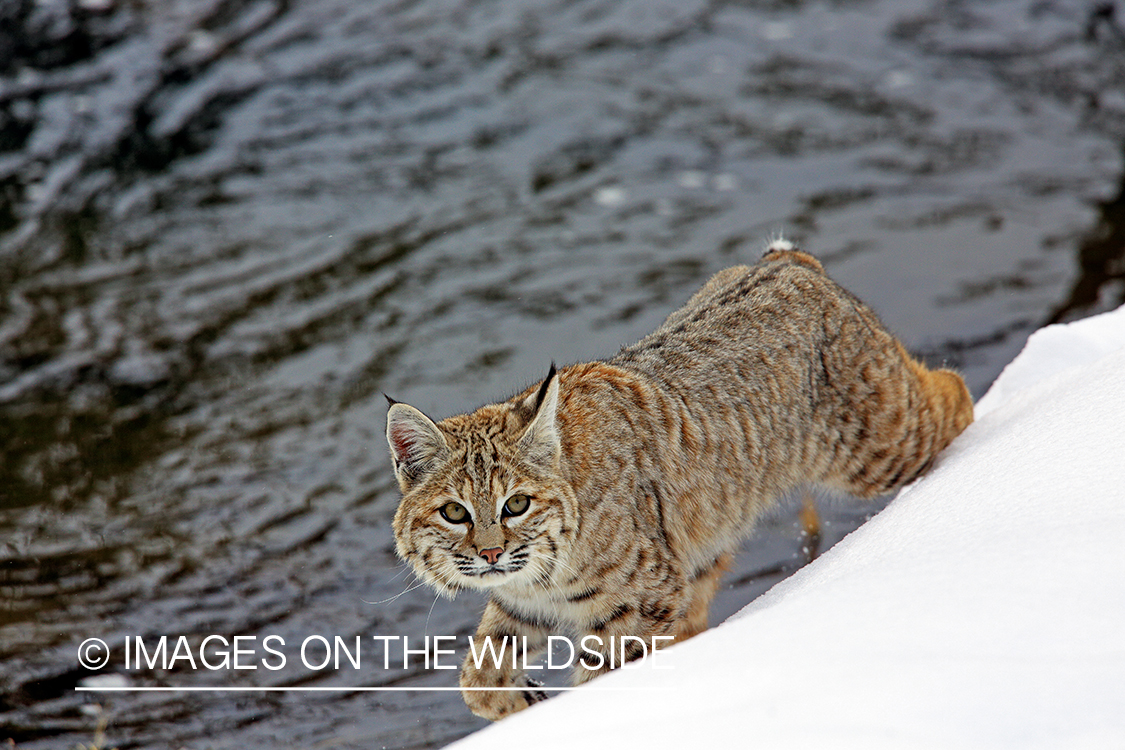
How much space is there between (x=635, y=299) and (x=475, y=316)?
131cm

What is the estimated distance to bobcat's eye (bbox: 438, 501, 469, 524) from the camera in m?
4.29

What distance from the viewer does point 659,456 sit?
15.5ft

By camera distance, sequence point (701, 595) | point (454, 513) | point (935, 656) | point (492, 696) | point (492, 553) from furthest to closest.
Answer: point (701, 595), point (492, 696), point (454, 513), point (492, 553), point (935, 656)

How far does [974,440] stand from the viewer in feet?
18.1

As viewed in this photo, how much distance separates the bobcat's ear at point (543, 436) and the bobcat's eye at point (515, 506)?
0.16 meters

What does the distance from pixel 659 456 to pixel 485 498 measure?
87 centimetres

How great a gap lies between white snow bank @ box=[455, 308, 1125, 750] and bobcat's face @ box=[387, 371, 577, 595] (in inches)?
35.4

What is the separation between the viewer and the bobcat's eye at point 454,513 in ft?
14.1

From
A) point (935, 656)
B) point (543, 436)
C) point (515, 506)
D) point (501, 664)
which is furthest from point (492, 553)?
point (935, 656)

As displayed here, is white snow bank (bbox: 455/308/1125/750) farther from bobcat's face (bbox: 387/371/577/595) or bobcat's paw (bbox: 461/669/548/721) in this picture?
bobcat's paw (bbox: 461/669/548/721)

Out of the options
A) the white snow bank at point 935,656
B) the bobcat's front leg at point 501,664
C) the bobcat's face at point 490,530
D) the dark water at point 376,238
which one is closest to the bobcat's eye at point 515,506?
the bobcat's face at point 490,530

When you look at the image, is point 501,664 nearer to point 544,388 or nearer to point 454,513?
point 454,513

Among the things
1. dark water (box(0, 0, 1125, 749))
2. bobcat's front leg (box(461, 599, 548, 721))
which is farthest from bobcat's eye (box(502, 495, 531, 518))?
dark water (box(0, 0, 1125, 749))

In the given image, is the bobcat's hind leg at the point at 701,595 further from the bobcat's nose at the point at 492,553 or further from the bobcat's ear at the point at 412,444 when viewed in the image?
the bobcat's ear at the point at 412,444
